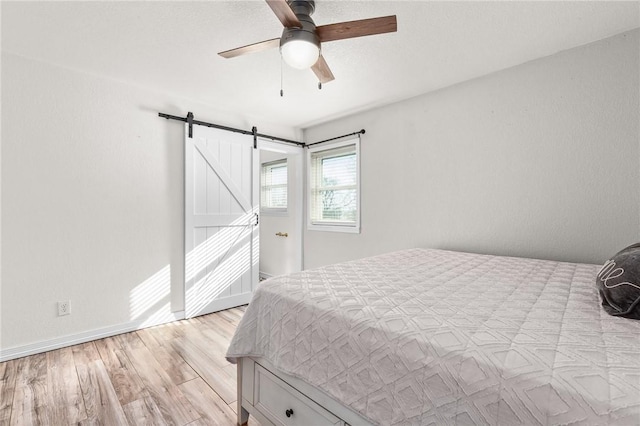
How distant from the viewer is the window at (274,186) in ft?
15.5

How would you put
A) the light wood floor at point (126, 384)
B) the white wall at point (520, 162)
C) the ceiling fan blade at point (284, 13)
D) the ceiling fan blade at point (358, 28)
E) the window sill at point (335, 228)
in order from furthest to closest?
the window sill at point (335, 228), the white wall at point (520, 162), the light wood floor at point (126, 384), the ceiling fan blade at point (358, 28), the ceiling fan blade at point (284, 13)

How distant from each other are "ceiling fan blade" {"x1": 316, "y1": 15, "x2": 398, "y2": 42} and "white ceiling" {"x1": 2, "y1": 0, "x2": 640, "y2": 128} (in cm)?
25

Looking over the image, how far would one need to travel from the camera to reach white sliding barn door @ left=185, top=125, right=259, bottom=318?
10.4ft

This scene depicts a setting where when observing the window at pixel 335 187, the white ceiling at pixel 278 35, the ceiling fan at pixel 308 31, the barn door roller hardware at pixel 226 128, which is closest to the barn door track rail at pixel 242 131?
the barn door roller hardware at pixel 226 128

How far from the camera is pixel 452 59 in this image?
92.0 inches

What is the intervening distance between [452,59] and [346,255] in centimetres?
239

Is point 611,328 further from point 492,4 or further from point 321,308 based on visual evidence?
point 492,4

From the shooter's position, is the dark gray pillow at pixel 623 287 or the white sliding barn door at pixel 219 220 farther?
the white sliding barn door at pixel 219 220

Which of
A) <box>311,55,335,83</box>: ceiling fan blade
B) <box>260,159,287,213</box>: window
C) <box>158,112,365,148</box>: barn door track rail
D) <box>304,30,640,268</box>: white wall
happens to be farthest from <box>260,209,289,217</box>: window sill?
<box>311,55,335,83</box>: ceiling fan blade

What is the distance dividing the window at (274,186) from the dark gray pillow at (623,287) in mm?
3905

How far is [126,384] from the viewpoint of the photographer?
75.5 inches

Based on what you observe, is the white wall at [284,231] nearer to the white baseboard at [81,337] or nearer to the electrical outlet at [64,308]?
the white baseboard at [81,337]

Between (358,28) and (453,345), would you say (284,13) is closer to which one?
(358,28)

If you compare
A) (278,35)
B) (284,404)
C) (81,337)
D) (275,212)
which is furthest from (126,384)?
(275,212)
